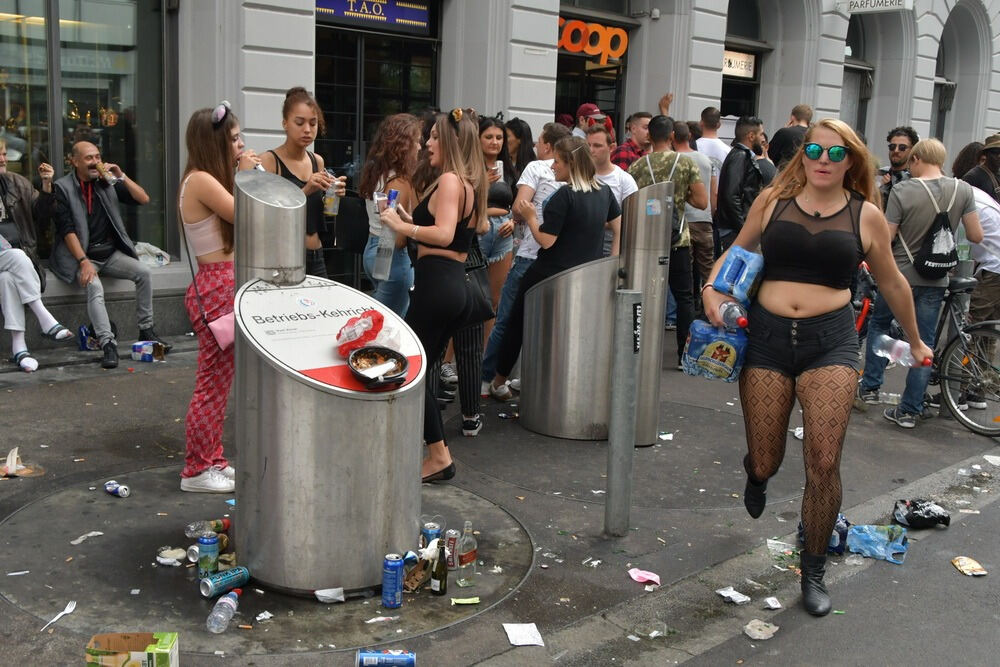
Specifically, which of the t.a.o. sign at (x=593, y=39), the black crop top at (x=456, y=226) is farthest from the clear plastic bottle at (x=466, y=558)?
the t.a.o. sign at (x=593, y=39)

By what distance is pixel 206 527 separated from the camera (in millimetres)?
4664

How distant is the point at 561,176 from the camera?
6801mm

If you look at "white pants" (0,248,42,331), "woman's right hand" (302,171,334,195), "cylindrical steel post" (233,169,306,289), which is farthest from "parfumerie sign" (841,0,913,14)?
"cylindrical steel post" (233,169,306,289)

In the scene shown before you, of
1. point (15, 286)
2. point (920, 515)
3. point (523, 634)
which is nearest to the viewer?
point (523, 634)

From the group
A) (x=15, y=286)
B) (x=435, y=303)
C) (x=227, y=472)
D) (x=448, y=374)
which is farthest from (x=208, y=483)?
(x=15, y=286)

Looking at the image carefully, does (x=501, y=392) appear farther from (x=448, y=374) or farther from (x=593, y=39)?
(x=593, y=39)

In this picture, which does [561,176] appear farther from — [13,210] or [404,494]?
[13,210]

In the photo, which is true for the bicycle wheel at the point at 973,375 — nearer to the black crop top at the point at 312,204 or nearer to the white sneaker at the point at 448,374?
the white sneaker at the point at 448,374

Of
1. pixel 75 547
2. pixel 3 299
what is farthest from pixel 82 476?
pixel 3 299

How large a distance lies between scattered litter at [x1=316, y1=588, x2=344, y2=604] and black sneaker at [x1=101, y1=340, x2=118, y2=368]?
4.56 meters

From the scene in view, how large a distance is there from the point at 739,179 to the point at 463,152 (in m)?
5.11

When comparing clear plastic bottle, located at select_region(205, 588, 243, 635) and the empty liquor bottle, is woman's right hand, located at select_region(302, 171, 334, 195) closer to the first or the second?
the empty liquor bottle

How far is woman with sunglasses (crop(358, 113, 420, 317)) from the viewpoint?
658 centimetres

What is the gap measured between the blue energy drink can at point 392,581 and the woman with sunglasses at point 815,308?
64.2 inches
